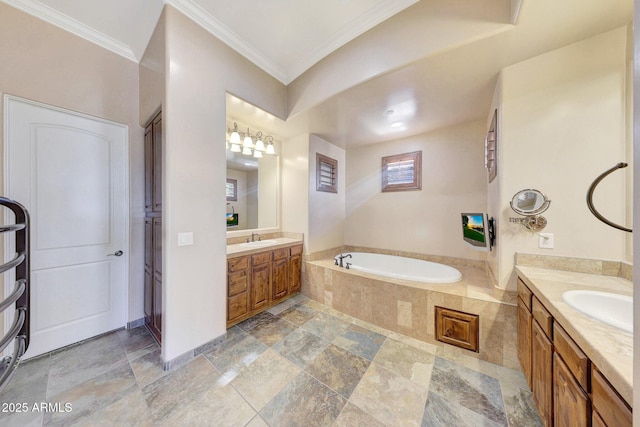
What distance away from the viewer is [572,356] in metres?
0.89

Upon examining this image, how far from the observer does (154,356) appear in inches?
74.2

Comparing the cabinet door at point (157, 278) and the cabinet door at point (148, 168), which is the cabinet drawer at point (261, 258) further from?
the cabinet door at point (148, 168)

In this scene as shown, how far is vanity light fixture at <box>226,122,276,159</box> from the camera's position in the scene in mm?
2820

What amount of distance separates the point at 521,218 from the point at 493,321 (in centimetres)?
90

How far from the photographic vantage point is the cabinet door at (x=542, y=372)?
1104mm

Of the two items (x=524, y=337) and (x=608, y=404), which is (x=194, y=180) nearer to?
(x=608, y=404)

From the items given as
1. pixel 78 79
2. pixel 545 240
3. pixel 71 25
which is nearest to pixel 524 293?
pixel 545 240

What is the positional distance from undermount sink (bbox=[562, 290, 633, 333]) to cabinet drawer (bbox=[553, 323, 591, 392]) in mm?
151

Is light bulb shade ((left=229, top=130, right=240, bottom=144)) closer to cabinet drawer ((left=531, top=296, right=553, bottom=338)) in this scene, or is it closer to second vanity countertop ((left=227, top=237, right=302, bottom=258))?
second vanity countertop ((left=227, top=237, right=302, bottom=258))

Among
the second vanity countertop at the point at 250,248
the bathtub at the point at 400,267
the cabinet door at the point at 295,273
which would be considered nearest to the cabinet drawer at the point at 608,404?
the bathtub at the point at 400,267

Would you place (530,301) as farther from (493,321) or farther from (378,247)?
(378,247)

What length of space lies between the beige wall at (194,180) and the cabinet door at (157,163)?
0.31m

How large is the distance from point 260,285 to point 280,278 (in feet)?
1.09

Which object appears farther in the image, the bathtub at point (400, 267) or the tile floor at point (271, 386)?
the bathtub at point (400, 267)
